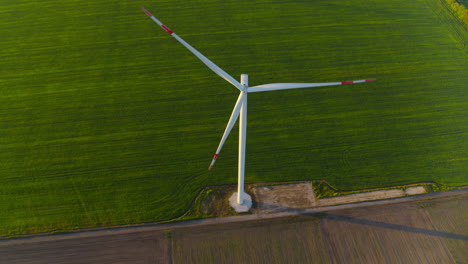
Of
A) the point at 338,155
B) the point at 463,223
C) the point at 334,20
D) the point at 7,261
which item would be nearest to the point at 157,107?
the point at 7,261

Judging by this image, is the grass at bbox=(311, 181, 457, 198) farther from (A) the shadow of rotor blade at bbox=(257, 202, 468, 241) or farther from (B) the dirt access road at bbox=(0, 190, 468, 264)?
(A) the shadow of rotor blade at bbox=(257, 202, 468, 241)

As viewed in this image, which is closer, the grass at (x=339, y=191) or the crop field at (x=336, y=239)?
the crop field at (x=336, y=239)

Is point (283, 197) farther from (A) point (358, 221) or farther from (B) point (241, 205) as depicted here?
(A) point (358, 221)

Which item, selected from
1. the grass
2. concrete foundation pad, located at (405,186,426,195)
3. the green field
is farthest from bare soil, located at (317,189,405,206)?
the green field

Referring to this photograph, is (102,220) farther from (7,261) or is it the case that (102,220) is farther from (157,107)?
(157,107)

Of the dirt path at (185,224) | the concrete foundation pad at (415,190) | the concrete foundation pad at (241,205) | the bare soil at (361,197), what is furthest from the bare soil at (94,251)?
the concrete foundation pad at (415,190)

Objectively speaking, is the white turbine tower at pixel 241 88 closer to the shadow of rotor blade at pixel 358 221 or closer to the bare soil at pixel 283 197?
the bare soil at pixel 283 197
